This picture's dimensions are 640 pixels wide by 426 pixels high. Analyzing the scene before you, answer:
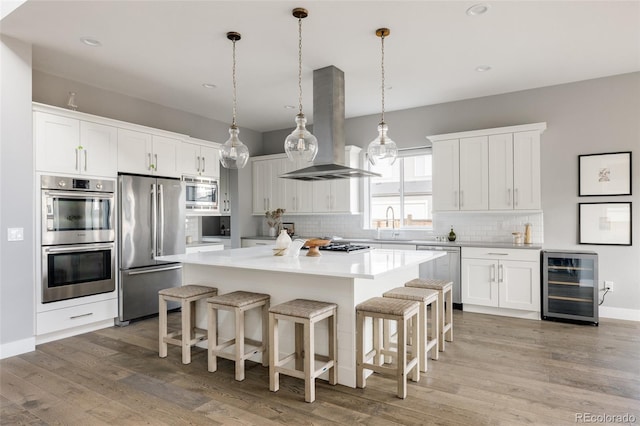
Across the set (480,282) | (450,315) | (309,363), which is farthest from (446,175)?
(309,363)

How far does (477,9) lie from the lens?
3.06m

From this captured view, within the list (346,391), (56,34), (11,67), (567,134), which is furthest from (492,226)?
(11,67)

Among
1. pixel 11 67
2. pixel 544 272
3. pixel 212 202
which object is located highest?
pixel 11 67

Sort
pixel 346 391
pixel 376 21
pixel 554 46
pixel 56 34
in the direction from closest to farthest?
1. pixel 346 391
2. pixel 376 21
3. pixel 56 34
4. pixel 554 46

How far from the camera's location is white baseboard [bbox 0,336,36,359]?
3.47 metres

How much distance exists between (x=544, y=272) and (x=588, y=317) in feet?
2.12

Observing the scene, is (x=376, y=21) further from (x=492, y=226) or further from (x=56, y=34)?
(x=492, y=226)

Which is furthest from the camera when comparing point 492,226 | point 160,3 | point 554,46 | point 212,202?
point 212,202

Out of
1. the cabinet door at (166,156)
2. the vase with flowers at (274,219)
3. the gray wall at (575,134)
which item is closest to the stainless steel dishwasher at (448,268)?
the gray wall at (575,134)

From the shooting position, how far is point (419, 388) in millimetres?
2785

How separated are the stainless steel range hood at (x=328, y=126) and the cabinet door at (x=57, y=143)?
7.35ft

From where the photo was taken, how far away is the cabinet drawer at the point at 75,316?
3826mm

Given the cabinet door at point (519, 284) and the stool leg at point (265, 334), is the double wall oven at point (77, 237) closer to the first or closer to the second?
the stool leg at point (265, 334)

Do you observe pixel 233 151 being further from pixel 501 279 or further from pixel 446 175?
pixel 501 279
